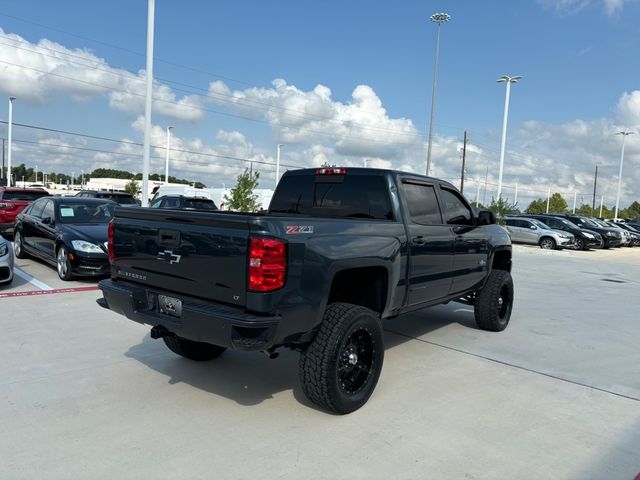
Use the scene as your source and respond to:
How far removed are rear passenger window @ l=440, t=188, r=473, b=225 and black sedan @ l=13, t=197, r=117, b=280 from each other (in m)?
5.84

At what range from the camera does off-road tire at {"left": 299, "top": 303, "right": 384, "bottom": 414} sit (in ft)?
12.0

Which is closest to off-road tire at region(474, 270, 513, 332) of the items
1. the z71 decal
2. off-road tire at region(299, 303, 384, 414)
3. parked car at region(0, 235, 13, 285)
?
off-road tire at region(299, 303, 384, 414)

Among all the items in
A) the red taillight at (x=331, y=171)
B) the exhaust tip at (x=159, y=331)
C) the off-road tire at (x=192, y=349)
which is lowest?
the off-road tire at (x=192, y=349)

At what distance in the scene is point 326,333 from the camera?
3705 millimetres

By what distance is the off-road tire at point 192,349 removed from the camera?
4.86 metres

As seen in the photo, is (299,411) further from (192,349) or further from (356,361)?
(192,349)

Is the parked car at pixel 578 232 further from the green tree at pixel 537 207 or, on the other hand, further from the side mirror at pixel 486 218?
the green tree at pixel 537 207

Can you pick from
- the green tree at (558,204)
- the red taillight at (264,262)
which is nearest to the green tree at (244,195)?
the red taillight at (264,262)

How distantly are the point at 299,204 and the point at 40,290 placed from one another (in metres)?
5.08

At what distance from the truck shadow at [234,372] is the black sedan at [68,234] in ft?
11.4

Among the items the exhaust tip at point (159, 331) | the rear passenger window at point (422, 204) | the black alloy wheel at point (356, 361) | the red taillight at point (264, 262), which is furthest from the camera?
the rear passenger window at point (422, 204)

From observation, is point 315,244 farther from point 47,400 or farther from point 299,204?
point 47,400

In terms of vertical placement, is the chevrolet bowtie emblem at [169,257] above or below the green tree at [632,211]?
below

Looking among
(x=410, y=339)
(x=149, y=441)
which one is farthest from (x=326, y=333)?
(x=410, y=339)
